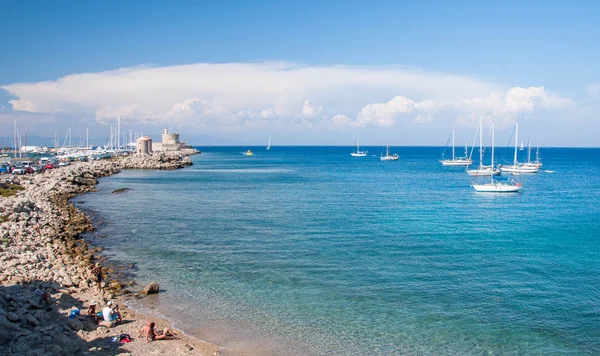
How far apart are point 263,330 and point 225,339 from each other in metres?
1.50

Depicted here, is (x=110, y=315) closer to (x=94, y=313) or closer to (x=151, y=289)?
(x=94, y=313)

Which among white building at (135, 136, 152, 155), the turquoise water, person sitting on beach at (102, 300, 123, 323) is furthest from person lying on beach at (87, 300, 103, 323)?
white building at (135, 136, 152, 155)

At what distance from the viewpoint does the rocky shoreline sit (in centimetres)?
1483

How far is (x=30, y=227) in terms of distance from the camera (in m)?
32.2

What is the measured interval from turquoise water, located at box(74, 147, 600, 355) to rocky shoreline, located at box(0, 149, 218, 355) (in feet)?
6.03

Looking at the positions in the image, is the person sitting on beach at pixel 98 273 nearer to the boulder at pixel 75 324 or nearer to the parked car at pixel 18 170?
the boulder at pixel 75 324

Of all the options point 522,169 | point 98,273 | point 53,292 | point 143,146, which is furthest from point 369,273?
point 143,146

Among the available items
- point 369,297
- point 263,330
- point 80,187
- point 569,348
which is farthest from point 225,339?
point 80,187

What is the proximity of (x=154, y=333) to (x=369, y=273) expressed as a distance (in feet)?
37.3

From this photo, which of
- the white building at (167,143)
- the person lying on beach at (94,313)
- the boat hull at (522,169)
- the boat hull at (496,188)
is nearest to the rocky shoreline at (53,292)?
the person lying on beach at (94,313)

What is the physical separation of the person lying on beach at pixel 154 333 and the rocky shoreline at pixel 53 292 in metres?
0.25

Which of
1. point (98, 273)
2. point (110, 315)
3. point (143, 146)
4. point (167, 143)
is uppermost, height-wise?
point (167, 143)

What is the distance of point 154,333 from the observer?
16.3 m

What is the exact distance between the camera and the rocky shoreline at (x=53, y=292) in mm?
14828
